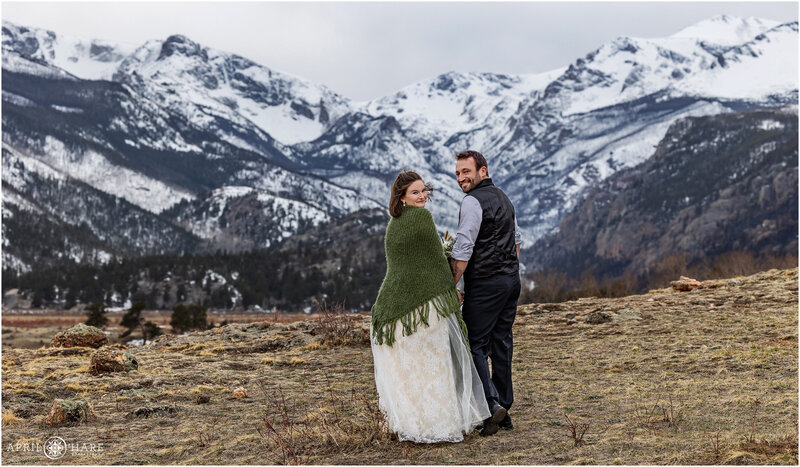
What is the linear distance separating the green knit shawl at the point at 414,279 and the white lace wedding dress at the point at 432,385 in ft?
0.35

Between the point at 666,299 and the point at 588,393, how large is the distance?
11653mm

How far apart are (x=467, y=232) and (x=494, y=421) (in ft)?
7.49

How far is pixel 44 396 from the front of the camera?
12531mm

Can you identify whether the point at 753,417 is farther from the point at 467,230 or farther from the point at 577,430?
the point at 467,230

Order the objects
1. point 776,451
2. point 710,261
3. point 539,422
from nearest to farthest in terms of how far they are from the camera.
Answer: point 776,451, point 539,422, point 710,261

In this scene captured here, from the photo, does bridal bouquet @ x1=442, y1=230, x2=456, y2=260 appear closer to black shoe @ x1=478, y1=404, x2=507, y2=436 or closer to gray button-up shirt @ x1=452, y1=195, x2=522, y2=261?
gray button-up shirt @ x1=452, y1=195, x2=522, y2=261

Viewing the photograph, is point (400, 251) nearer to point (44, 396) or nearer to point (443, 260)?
point (443, 260)

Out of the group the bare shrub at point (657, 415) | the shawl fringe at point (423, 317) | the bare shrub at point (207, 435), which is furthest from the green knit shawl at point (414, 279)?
the bare shrub at point (207, 435)

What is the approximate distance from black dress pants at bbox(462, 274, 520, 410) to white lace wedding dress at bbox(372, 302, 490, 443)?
166mm

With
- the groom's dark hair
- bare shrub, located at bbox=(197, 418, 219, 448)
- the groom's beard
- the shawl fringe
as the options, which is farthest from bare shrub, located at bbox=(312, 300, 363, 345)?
the groom's dark hair

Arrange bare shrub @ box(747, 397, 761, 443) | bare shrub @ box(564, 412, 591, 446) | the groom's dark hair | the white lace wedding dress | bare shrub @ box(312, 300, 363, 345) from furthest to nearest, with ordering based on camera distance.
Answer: bare shrub @ box(312, 300, 363, 345) → the groom's dark hair → the white lace wedding dress → bare shrub @ box(564, 412, 591, 446) → bare shrub @ box(747, 397, 761, 443)

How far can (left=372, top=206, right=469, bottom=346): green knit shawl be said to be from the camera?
847 centimetres

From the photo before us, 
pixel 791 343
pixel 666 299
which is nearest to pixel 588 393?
pixel 791 343

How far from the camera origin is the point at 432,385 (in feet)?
27.5
